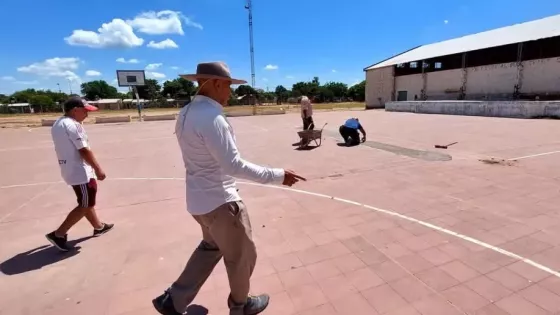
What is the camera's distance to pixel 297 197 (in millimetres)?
5297

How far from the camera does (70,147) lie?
11.3ft

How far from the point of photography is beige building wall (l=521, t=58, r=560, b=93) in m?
25.9

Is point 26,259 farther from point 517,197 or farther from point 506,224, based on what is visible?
point 517,197

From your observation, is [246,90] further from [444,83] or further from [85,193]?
[85,193]

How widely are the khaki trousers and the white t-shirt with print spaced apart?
207cm

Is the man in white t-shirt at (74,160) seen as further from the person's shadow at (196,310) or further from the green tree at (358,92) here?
the green tree at (358,92)

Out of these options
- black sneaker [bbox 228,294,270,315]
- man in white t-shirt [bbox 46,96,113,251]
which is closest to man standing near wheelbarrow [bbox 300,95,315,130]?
man in white t-shirt [bbox 46,96,113,251]

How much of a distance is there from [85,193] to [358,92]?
82.3 metres

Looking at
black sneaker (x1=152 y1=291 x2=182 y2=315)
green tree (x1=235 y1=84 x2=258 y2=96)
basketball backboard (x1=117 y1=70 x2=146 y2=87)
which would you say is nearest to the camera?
black sneaker (x1=152 y1=291 x2=182 y2=315)

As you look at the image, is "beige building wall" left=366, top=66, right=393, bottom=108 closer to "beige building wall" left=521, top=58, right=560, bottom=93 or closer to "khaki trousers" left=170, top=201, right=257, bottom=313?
"beige building wall" left=521, top=58, right=560, bottom=93

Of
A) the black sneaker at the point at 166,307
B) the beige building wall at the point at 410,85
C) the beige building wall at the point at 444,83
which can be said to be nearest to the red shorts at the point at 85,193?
the black sneaker at the point at 166,307

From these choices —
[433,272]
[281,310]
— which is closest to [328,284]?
[281,310]

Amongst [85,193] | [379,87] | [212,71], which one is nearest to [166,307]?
[212,71]

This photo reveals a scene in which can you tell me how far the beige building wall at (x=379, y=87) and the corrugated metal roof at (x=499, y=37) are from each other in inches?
63.8
